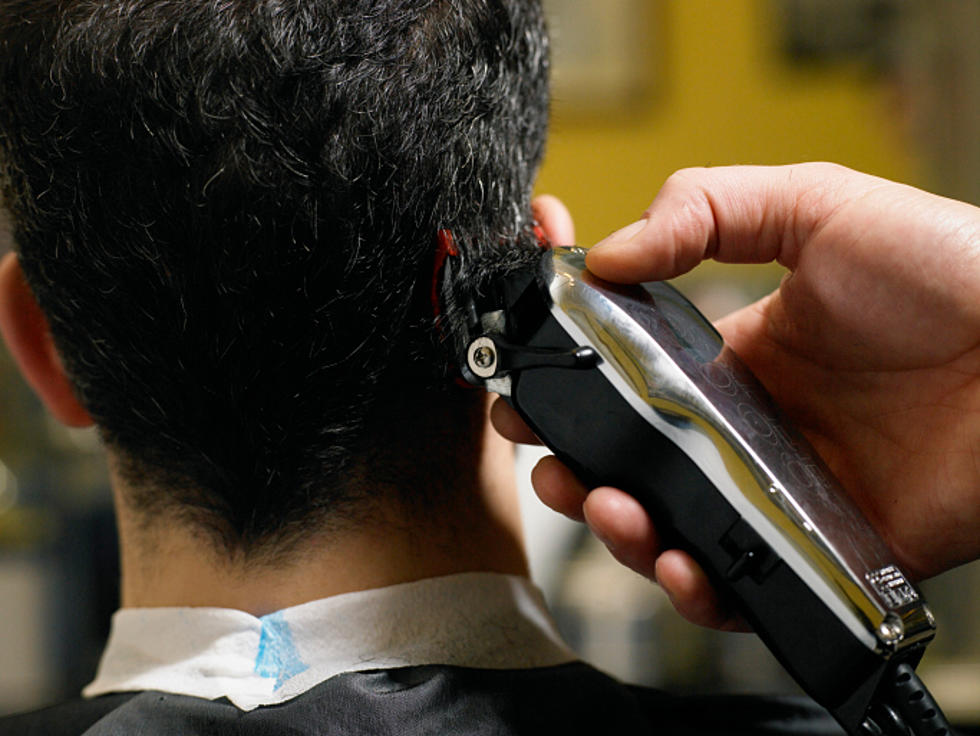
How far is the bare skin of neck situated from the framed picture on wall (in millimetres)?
1677

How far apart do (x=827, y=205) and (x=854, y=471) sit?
208 millimetres

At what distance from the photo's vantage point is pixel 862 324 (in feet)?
2.41

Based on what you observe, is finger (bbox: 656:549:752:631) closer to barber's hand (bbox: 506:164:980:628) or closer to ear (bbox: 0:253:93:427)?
barber's hand (bbox: 506:164:980:628)

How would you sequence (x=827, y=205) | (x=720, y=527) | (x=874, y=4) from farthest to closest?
(x=874, y=4) < (x=827, y=205) < (x=720, y=527)

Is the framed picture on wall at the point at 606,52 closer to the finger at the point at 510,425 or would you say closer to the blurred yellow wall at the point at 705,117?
the blurred yellow wall at the point at 705,117

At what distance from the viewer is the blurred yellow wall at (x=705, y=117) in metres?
2.26

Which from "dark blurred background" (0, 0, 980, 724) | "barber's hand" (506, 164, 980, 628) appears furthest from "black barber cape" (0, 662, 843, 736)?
"dark blurred background" (0, 0, 980, 724)

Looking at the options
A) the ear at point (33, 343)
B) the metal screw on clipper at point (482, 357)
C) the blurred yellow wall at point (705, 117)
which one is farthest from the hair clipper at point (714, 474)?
the blurred yellow wall at point (705, 117)

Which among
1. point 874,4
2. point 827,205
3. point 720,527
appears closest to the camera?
point 720,527

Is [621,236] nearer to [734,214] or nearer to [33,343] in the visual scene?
[734,214]

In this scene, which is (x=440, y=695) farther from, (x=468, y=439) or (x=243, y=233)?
(x=243, y=233)

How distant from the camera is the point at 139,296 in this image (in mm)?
676

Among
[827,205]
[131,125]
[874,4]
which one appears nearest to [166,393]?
[131,125]

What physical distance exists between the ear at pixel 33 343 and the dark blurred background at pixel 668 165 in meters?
0.57
